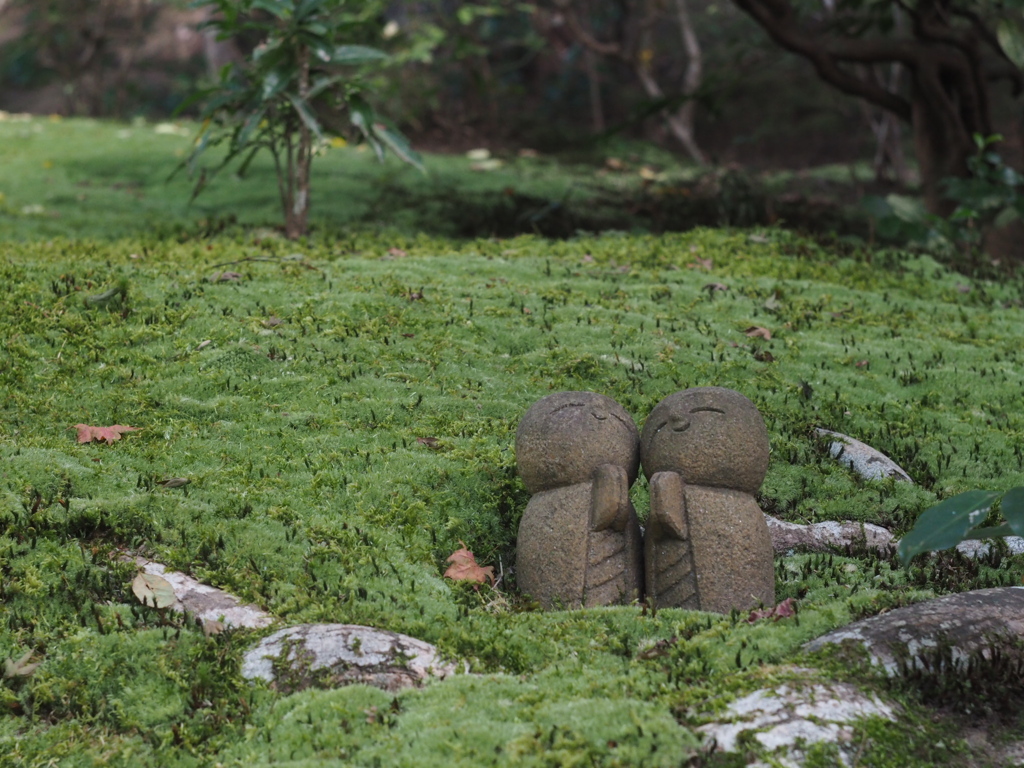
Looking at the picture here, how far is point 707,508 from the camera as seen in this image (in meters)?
4.62

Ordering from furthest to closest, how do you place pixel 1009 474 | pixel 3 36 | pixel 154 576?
1. pixel 3 36
2. pixel 1009 474
3. pixel 154 576

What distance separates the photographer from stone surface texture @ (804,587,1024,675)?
387cm

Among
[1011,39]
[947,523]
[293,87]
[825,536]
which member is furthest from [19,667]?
[1011,39]

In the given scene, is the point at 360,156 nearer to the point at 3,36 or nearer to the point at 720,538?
the point at 720,538

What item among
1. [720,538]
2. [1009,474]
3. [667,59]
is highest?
[667,59]

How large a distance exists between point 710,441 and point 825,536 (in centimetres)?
113

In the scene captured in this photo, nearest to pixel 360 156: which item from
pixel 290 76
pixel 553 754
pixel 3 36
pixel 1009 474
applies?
pixel 290 76

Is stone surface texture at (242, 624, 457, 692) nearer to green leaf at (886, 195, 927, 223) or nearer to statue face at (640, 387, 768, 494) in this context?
statue face at (640, 387, 768, 494)

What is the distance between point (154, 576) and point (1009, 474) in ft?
14.9

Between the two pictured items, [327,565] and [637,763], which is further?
[327,565]

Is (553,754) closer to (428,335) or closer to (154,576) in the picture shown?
(154,576)

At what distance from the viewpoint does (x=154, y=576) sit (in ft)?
14.5

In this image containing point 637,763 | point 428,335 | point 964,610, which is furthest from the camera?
point 428,335

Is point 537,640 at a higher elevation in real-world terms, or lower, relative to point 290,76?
lower
